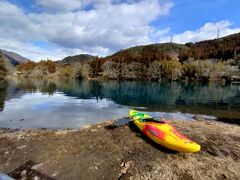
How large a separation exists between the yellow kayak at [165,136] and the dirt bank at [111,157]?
0.40m

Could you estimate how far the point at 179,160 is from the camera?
10695mm

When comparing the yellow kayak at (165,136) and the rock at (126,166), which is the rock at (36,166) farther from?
the yellow kayak at (165,136)

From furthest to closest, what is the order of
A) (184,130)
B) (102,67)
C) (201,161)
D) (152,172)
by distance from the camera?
(102,67)
(184,130)
(201,161)
(152,172)

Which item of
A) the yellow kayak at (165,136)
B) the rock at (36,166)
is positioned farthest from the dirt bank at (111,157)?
the yellow kayak at (165,136)

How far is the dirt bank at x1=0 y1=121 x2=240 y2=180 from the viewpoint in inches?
377

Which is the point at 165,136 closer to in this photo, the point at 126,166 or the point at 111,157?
the point at 126,166

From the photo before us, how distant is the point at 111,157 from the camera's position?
11117 millimetres

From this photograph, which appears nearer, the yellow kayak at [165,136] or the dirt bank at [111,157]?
the dirt bank at [111,157]

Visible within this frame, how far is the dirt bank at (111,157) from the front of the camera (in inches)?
377

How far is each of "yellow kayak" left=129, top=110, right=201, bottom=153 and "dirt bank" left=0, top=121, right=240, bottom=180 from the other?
0.40 meters

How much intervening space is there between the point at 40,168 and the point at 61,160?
108cm

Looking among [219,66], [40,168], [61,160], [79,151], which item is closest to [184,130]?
[79,151]

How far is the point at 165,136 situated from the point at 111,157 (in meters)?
3.33

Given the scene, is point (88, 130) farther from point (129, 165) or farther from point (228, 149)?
point (228, 149)
